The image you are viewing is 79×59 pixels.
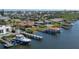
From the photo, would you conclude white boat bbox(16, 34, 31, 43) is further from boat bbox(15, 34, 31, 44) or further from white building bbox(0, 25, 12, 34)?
white building bbox(0, 25, 12, 34)

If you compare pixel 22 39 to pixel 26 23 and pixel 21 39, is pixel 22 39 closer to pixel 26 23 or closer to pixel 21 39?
pixel 21 39

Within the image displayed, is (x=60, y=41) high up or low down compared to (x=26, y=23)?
down

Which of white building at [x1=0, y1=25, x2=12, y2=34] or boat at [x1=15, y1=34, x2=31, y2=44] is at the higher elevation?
white building at [x1=0, y1=25, x2=12, y2=34]

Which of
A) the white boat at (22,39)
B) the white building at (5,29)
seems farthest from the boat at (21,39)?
the white building at (5,29)

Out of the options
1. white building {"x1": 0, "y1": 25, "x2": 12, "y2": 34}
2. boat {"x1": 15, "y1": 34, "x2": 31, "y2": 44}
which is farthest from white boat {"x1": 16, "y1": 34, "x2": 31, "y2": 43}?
white building {"x1": 0, "y1": 25, "x2": 12, "y2": 34}

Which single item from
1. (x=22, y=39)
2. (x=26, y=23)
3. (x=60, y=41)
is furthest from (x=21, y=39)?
(x=60, y=41)

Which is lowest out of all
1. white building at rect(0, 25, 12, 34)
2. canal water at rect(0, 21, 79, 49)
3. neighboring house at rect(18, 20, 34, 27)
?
canal water at rect(0, 21, 79, 49)

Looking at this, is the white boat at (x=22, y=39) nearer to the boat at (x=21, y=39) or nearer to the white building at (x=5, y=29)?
the boat at (x=21, y=39)

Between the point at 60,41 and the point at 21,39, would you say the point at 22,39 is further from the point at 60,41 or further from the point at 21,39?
the point at 60,41

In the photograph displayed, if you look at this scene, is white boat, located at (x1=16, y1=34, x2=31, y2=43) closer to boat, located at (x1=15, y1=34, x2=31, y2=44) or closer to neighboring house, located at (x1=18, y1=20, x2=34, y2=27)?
boat, located at (x1=15, y1=34, x2=31, y2=44)

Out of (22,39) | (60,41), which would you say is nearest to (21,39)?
(22,39)
